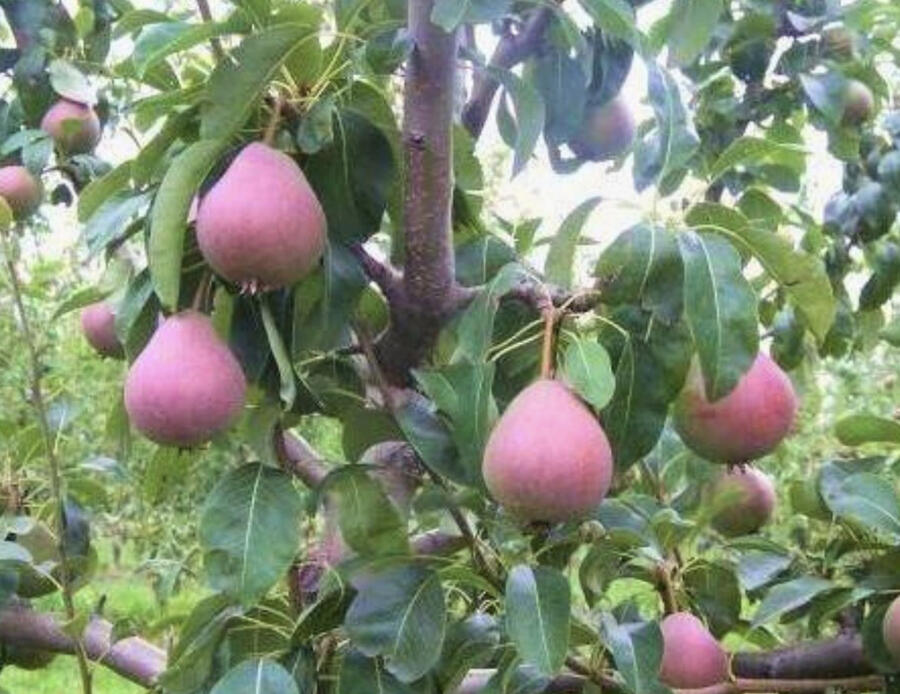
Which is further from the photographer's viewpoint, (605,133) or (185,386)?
(605,133)

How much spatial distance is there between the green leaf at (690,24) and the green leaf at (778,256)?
182 mm

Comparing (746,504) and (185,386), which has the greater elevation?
(185,386)

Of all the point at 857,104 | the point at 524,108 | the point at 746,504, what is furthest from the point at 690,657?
the point at 857,104

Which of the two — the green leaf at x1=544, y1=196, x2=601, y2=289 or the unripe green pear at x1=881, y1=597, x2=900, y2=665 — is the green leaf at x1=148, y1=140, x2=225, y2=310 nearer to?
the green leaf at x1=544, y1=196, x2=601, y2=289

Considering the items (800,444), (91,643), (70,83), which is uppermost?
(70,83)

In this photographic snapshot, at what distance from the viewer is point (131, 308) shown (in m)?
1.04

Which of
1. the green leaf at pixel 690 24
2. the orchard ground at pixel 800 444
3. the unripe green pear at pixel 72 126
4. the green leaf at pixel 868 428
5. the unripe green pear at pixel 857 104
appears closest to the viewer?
the green leaf at pixel 690 24

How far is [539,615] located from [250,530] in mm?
201

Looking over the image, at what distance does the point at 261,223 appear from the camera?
0.92 metres

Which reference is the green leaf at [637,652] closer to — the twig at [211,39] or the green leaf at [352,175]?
the green leaf at [352,175]

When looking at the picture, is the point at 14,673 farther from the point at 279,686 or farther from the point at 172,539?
the point at 279,686

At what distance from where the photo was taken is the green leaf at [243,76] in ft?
3.04

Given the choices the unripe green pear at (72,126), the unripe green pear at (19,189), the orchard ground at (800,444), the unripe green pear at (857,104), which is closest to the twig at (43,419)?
the unripe green pear at (72,126)

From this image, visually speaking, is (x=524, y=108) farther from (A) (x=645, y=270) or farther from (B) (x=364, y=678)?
(B) (x=364, y=678)
